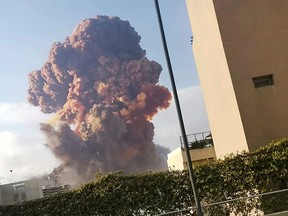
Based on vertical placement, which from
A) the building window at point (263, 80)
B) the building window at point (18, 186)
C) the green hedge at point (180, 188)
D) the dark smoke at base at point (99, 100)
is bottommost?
the green hedge at point (180, 188)

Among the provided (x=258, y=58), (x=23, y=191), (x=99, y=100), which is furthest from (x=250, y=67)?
(x=99, y=100)

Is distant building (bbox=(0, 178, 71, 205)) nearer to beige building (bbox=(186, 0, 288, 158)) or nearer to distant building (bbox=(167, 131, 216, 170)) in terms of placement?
distant building (bbox=(167, 131, 216, 170))

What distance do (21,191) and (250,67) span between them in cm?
5804

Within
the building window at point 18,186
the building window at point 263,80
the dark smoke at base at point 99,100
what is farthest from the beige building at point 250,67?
the dark smoke at base at point 99,100

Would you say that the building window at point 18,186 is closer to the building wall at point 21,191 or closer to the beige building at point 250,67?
the building wall at point 21,191

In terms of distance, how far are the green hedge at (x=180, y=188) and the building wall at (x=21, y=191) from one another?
53.3m

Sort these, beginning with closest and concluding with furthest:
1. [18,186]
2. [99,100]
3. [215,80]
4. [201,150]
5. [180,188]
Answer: [180,188] → [215,80] → [201,150] → [18,186] → [99,100]

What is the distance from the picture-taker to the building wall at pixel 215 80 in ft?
49.2

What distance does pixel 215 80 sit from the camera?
17.1 metres

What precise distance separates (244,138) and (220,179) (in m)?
2.35

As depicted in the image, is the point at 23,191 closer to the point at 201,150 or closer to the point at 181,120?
the point at 201,150

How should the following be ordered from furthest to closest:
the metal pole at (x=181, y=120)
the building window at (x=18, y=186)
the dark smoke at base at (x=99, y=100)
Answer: the dark smoke at base at (x=99, y=100) → the building window at (x=18, y=186) → the metal pole at (x=181, y=120)

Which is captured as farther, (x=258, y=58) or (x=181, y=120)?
(x=258, y=58)

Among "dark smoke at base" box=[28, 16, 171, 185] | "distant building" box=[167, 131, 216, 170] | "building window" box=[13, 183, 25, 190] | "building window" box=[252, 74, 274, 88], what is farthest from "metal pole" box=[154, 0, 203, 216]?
"dark smoke at base" box=[28, 16, 171, 185]
